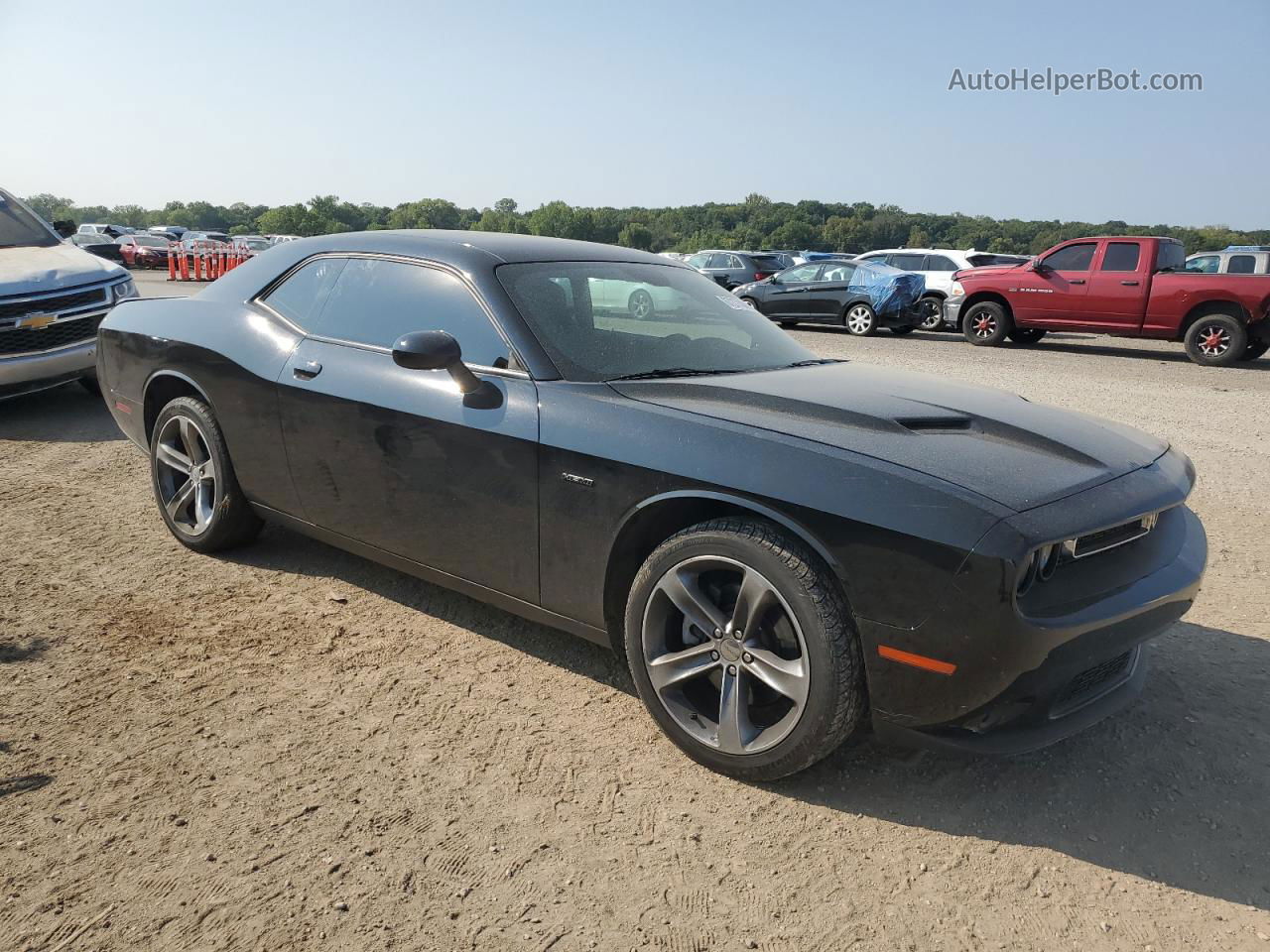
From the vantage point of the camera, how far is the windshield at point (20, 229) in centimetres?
762

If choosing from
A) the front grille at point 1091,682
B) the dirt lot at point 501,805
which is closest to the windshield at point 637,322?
the dirt lot at point 501,805

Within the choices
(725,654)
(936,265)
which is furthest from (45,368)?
(936,265)

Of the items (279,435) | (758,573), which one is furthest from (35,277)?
(758,573)

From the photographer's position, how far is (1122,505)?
2.42 meters

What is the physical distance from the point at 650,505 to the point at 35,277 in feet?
21.1

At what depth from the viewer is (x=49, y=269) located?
279 inches

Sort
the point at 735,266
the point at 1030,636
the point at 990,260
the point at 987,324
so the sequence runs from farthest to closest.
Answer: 1. the point at 735,266
2. the point at 990,260
3. the point at 987,324
4. the point at 1030,636

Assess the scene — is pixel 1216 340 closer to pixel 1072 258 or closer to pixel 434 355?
pixel 1072 258

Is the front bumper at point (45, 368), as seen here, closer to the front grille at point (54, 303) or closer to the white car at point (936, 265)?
the front grille at point (54, 303)

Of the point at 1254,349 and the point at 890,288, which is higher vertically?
the point at 890,288

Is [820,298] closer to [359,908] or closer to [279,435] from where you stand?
[279,435]

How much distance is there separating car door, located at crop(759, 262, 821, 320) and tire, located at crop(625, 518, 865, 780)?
14914 millimetres

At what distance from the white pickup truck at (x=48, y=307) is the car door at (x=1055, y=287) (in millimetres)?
12465

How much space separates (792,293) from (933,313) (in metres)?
2.76
